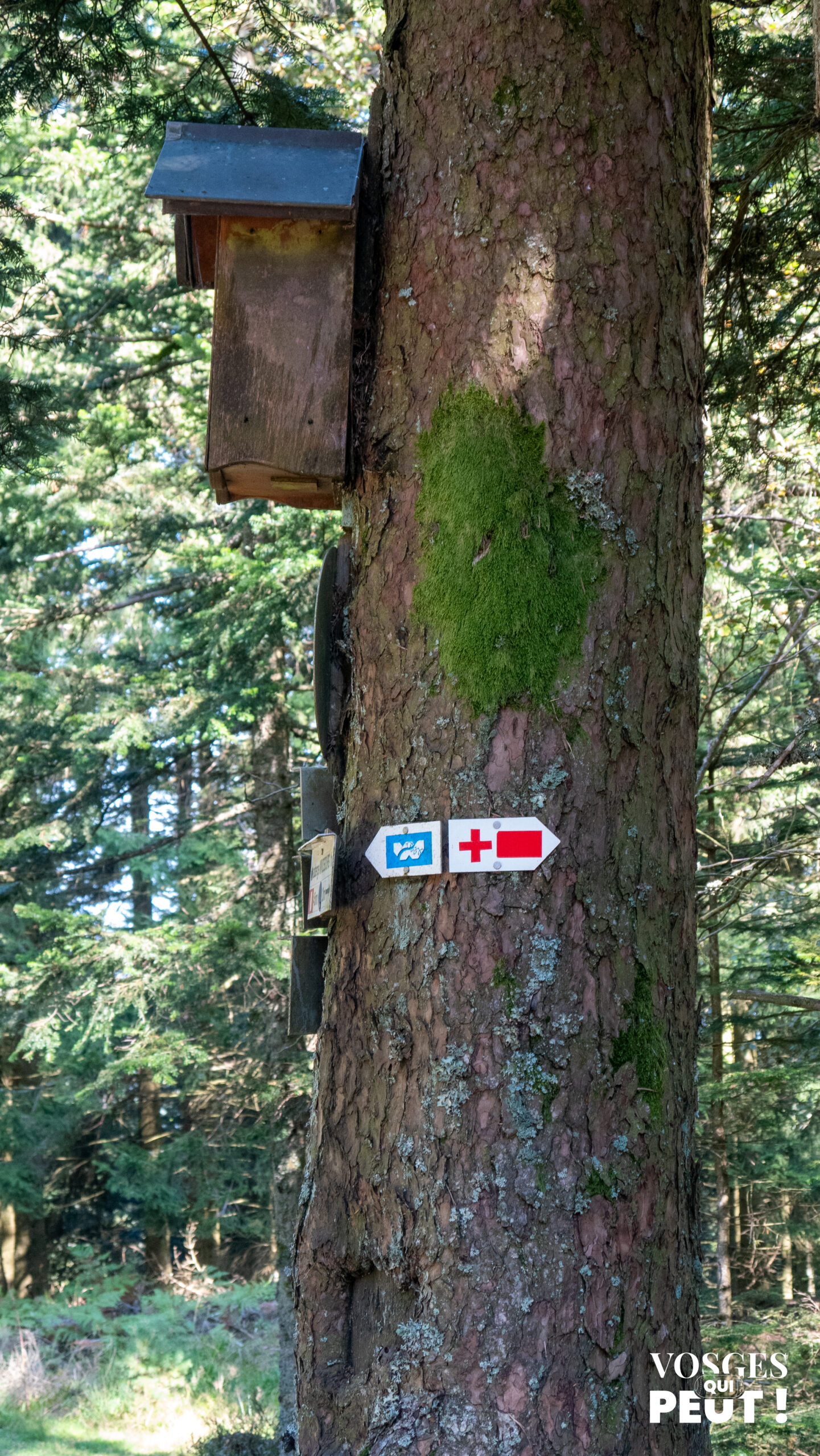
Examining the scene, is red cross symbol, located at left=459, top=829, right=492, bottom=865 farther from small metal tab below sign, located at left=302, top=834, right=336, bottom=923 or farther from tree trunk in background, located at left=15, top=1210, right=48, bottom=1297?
tree trunk in background, located at left=15, top=1210, right=48, bottom=1297

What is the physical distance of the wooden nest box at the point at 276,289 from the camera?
2.25 m

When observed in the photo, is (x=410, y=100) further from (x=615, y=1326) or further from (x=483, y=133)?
(x=615, y=1326)

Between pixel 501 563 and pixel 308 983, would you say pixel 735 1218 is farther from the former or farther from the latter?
pixel 501 563

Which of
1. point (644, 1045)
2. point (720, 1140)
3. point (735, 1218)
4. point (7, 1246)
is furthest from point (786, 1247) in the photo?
point (7, 1246)

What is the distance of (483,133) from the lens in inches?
83.7

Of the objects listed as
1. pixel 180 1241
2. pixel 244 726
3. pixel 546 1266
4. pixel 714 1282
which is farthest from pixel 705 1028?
pixel 180 1241

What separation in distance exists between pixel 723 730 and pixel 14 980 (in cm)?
681

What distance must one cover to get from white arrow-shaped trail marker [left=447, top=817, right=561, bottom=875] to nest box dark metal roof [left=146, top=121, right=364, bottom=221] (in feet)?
4.15

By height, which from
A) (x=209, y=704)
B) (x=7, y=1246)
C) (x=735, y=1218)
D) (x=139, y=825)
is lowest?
(x=7, y=1246)

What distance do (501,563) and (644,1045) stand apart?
2.87 ft

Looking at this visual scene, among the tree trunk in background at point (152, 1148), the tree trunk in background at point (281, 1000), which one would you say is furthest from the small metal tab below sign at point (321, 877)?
the tree trunk in background at point (152, 1148)

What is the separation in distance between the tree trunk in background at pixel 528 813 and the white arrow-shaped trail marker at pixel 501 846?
0.08 feet

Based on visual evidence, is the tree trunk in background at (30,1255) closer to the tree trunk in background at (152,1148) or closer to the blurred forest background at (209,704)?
the blurred forest background at (209,704)

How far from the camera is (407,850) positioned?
1951 millimetres
